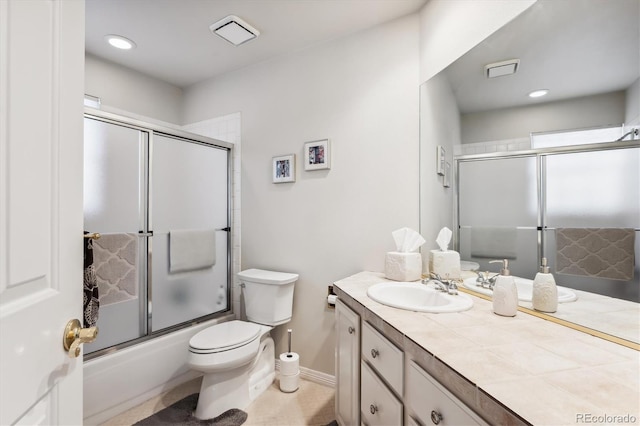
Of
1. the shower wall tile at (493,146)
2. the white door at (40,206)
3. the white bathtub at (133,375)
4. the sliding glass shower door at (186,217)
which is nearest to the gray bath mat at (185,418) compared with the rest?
the white bathtub at (133,375)

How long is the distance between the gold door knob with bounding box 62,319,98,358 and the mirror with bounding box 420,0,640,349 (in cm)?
143

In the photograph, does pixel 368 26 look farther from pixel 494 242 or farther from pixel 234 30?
pixel 494 242

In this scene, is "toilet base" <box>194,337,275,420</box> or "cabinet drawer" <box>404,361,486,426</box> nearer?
"cabinet drawer" <box>404,361,486,426</box>

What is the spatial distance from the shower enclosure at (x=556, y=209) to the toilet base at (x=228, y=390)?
1.54m

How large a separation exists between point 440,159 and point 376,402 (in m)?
1.26

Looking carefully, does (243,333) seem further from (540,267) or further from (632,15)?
(632,15)

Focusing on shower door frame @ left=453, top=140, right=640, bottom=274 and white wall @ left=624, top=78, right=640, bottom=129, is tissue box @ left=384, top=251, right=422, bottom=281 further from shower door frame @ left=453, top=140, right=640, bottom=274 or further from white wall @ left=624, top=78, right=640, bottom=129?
white wall @ left=624, top=78, right=640, bottom=129

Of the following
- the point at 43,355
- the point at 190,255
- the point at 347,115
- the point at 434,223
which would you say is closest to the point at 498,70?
the point at 434,223

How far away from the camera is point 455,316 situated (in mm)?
1132

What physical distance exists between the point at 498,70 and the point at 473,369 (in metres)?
1.25

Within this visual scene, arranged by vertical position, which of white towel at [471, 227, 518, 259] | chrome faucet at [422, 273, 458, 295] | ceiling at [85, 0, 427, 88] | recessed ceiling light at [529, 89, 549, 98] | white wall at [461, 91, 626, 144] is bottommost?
chrome faucet at [422, 273, 458, 295]

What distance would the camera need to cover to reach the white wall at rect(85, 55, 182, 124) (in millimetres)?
2375

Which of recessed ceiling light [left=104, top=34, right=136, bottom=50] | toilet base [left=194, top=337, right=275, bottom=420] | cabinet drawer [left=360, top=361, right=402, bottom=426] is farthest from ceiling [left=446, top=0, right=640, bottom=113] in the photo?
recessed ceiling light [left=104, top=34, right=136, bottom=50]

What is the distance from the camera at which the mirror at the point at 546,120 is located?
91 centimetres
